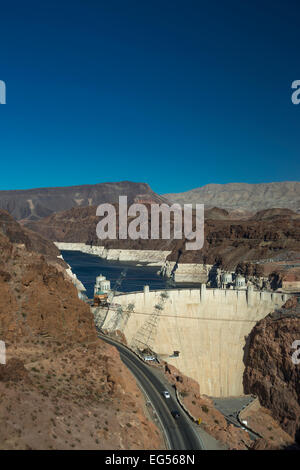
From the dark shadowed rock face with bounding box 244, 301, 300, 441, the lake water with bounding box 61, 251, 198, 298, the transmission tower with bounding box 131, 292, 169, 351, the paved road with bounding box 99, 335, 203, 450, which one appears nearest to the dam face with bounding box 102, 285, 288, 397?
the transmission tower with bounding box 131, 292, 169, 351

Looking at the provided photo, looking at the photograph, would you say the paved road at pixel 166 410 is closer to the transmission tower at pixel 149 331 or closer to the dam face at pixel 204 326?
the transmission tower at pixel 149 331

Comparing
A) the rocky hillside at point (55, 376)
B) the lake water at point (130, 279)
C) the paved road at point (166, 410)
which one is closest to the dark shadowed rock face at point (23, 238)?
the lake water at point (130, 279)

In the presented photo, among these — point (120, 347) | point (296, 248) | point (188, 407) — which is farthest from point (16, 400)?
point (296, 248)

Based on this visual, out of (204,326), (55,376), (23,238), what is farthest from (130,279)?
(55,376)

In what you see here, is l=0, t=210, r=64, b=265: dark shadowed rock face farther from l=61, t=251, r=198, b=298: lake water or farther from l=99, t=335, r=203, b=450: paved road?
l=99, t=335, r=203, b=450: paved road

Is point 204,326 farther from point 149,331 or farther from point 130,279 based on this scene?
point 130,279

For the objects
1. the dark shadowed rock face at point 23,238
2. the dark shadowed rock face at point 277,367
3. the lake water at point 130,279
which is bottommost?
the dark shadowed rock face at point 277,367
